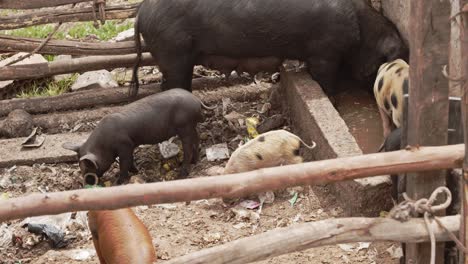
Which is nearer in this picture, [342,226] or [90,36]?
[342,226]

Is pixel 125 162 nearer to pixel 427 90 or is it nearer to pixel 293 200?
pixel 293 200

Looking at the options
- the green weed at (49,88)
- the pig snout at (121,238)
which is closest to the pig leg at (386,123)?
the pig snout at (121,238)

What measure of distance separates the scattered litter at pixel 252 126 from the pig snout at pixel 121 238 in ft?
8.65

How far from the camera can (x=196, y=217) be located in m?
5.99

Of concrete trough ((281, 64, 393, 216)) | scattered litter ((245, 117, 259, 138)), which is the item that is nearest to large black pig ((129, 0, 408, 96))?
concrete trough ((281, 64, 393, 216))

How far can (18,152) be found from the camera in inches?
287

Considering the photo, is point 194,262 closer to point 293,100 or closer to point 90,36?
point 293,100

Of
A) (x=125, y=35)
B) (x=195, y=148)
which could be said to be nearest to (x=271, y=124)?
(x=195, y=148)

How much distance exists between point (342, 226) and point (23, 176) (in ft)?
13.1

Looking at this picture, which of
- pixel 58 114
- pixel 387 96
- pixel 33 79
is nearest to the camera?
pixel 387 96

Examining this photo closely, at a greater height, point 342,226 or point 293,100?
point 342,226

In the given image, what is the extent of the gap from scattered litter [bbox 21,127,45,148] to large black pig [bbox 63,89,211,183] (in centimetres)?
59

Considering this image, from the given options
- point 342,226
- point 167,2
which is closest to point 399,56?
point 167,2

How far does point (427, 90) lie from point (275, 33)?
11.8 feet
